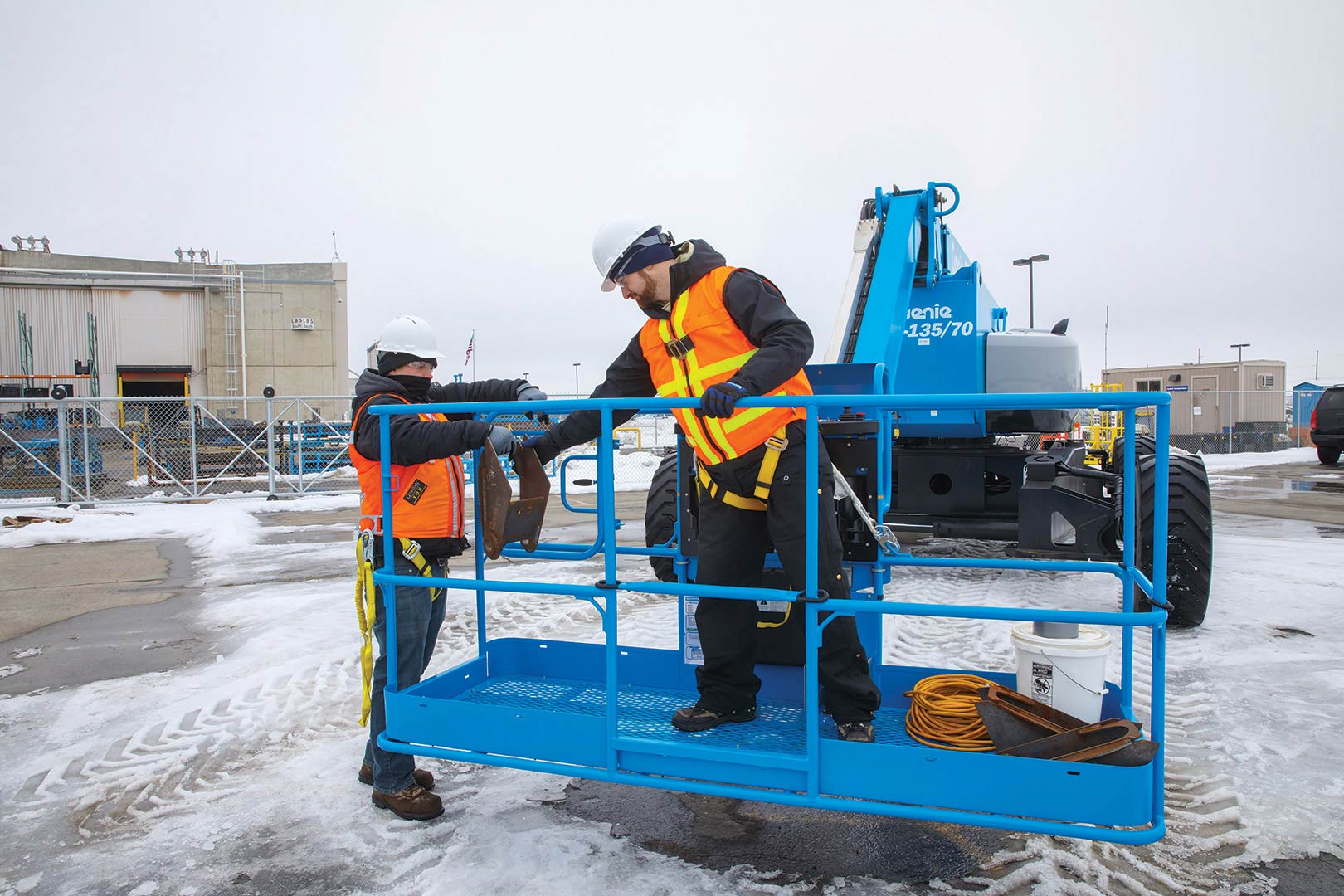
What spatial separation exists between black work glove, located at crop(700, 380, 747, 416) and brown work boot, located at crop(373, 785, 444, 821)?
188cm

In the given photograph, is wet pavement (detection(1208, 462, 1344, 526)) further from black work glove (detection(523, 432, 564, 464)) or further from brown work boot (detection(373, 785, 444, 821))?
brown work boot (detection(373, 785, 444, 821))

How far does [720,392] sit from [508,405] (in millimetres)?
829

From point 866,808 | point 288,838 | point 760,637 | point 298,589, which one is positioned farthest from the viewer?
point 298,589

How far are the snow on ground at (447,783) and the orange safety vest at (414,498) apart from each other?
1090 millimetres

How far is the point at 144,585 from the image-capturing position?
24.5ft

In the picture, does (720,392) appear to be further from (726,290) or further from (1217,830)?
(1217,830)

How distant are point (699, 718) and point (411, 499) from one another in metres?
1.37

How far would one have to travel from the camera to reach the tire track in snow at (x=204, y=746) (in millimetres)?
3340

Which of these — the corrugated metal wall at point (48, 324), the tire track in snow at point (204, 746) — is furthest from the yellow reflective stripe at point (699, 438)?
the corrugated metal wall at point (48, 324)

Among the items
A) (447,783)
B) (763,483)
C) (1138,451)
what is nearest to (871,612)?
(763,483)

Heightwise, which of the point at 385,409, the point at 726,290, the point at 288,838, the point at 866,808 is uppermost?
the point at 726,290

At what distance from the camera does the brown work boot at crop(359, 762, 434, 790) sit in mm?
3365

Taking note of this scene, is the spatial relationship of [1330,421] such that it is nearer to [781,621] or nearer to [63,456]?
[781,621]

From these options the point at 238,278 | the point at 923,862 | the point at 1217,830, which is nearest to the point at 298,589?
the point at 923,862
